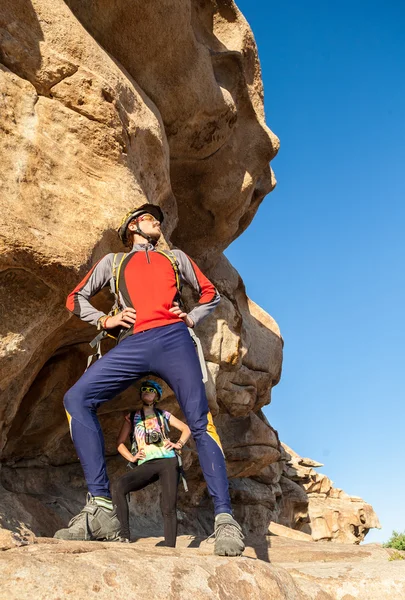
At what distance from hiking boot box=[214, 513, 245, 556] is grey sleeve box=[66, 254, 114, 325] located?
2.34 meters

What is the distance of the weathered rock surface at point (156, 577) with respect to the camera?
10.3 ft

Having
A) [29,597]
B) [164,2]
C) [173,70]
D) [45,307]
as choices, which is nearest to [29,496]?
[45,307]

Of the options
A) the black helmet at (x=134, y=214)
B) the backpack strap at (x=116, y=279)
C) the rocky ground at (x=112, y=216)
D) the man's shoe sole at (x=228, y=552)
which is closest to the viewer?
the rocky ground at (x=112, y=216)

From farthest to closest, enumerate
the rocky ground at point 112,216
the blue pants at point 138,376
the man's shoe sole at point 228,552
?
1. the blue pants at point 138,376
2. the man's shoe sole at point 228,552
3. the rocky ground at point 112,216

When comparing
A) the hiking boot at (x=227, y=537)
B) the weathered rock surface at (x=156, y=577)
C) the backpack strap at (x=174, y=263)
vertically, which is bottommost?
the weathered rock surface at (x=156, y=577)

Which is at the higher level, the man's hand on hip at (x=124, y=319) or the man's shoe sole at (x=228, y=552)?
the man's hand on hip at (x=124, y=319)

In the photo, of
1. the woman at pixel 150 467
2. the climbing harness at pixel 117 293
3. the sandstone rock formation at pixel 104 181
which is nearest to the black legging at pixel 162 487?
the woman at pixel 150 467

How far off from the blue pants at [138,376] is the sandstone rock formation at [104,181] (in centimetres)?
148

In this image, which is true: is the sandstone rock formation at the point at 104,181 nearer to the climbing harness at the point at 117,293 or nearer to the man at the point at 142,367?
the climbing harness at the point at 117,293

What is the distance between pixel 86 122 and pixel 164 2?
3.22 m

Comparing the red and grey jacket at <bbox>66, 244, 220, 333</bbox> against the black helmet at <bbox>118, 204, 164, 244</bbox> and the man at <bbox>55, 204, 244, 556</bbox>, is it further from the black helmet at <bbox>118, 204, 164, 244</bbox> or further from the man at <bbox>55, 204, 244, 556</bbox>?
the black helmet at <bbox>118, 204, 164, 244</bbox>

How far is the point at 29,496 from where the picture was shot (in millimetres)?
8812

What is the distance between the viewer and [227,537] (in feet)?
15.0

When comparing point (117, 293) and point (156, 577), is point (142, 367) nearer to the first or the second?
point (117, 293)
